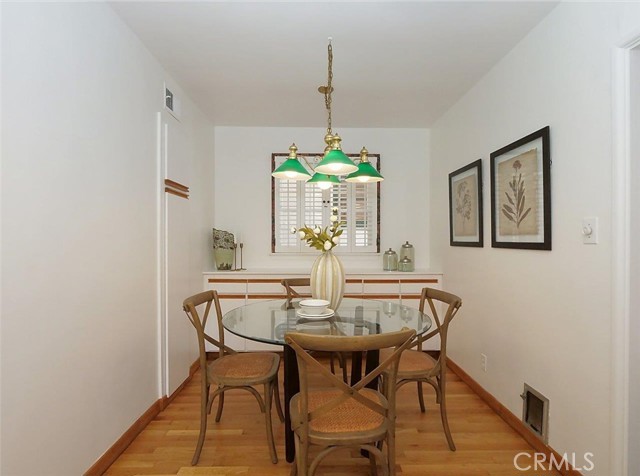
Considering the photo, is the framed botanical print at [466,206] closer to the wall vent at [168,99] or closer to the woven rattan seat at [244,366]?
the woven rattan seat at [244,366]

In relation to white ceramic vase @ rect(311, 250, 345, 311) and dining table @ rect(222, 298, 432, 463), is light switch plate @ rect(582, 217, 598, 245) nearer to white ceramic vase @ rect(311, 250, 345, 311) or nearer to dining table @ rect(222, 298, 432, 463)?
dining table @ rect(222, 298, 432, 463)

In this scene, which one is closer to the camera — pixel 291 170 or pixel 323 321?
pixel 323 321

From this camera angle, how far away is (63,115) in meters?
1.60

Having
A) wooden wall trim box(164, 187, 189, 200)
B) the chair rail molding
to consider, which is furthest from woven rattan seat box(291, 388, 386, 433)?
wooden wall trim box(164, 187, 189, 200)

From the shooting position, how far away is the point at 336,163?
6.13ft

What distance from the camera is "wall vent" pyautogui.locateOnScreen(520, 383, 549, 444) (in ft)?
6.51

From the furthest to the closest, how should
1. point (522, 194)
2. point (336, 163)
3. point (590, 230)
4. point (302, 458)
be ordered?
point (522, 194)
point (336, 163)
point (590, 230)
point (302, 458)

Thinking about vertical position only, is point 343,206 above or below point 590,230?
above

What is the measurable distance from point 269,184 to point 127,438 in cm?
282

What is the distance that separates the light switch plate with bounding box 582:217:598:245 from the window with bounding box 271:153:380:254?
2.48 m

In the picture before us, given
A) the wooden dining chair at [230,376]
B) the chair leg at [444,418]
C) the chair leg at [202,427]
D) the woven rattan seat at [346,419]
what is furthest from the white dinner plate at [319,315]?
the chair leg at [444,418]

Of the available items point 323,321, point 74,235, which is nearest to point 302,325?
point 323,321

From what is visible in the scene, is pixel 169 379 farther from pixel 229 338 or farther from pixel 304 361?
pixel 304 361

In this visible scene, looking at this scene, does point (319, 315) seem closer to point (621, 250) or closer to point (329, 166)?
point (329, 166)
